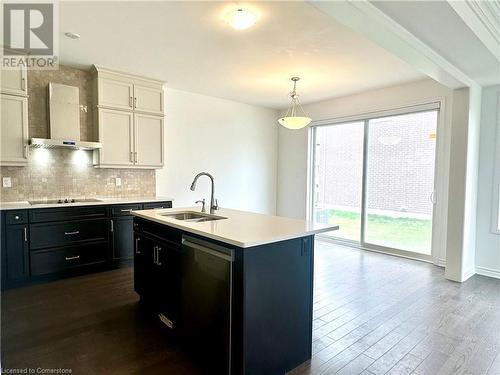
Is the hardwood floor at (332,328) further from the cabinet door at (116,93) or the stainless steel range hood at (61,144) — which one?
the cabinet door at (116,93)

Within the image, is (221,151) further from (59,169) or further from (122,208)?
(59,169)

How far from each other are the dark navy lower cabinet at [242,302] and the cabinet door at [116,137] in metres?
2.30

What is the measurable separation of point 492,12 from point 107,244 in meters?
4.62

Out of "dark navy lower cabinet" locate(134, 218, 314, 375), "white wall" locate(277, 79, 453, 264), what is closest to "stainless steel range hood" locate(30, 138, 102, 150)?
"dark navy lower cabinet" locate(134, 218, 314, 375)

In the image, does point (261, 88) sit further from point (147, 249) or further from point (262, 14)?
point (147, 249)

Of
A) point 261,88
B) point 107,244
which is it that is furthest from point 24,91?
point 261,88

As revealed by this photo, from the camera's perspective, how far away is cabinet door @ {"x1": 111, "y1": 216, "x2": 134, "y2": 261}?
3.94 metres

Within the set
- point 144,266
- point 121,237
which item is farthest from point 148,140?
point 144,266

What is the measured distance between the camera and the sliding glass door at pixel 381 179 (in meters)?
4.58

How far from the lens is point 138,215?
2.78 metres

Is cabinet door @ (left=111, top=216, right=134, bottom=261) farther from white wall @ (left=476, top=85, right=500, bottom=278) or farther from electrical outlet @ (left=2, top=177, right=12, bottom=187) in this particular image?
white wall @ (left=476, top=85, right=500, bottom=278)

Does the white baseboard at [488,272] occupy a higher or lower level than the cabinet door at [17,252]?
lower

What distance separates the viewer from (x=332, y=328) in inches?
101

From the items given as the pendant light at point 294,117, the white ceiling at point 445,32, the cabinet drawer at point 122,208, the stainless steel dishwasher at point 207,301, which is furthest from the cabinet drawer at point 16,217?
the white ceiling at point 445,32
